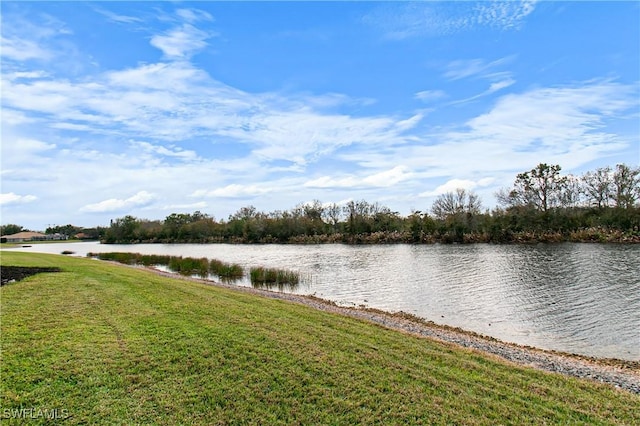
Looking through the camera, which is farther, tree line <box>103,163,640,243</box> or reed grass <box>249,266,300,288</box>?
tree line <box>103,163,640,243</box>

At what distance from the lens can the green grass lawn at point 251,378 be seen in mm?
4367

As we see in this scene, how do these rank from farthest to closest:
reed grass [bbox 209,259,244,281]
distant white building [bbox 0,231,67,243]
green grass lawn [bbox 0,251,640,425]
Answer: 1. distant white building [bbox 0,231,67,243]
2. reed grass [bbox 209,259,244,281]
3. green grass lawn [bbox 0,251,640,425]

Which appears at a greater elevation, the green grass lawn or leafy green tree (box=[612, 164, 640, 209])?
leafy green tree (box=[612, 164, 640, 209])

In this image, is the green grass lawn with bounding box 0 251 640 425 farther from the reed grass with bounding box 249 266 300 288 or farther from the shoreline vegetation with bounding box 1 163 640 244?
the shoreline vegetation with bounding box 1 163 640 244

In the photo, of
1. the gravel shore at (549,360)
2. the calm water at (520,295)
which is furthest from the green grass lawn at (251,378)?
the calm water at (520,295)

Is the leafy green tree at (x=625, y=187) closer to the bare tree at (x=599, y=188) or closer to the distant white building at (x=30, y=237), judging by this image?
the bare tree at (x=599, y=188)

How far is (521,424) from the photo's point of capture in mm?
4391

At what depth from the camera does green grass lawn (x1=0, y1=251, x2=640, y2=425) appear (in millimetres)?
4367

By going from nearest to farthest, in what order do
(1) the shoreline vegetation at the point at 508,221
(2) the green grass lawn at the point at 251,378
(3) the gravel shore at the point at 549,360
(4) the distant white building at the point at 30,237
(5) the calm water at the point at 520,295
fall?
(2) the green grass lawn at the point at 251,378 < (3) the gravel shore at the point at 549,360 < (5) the calm water at the point at 520,295 < (1) the shoreline vegetation at the point at 508,221 < (4) the distant white building at the point at 30,237

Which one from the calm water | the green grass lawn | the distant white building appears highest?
the distant white building

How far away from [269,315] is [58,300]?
5.16 meters

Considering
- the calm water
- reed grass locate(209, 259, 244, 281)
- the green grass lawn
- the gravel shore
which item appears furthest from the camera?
reed grass locate(209, 259, 244, 281)

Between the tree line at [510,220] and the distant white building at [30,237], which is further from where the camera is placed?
the distant white building at [30,237]

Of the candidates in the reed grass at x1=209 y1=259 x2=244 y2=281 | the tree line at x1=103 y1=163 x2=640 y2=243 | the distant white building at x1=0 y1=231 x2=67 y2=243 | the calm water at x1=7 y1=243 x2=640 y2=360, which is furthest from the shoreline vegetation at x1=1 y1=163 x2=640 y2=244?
the distant white building at x1=0 y1=231 x2=67 y2=243
